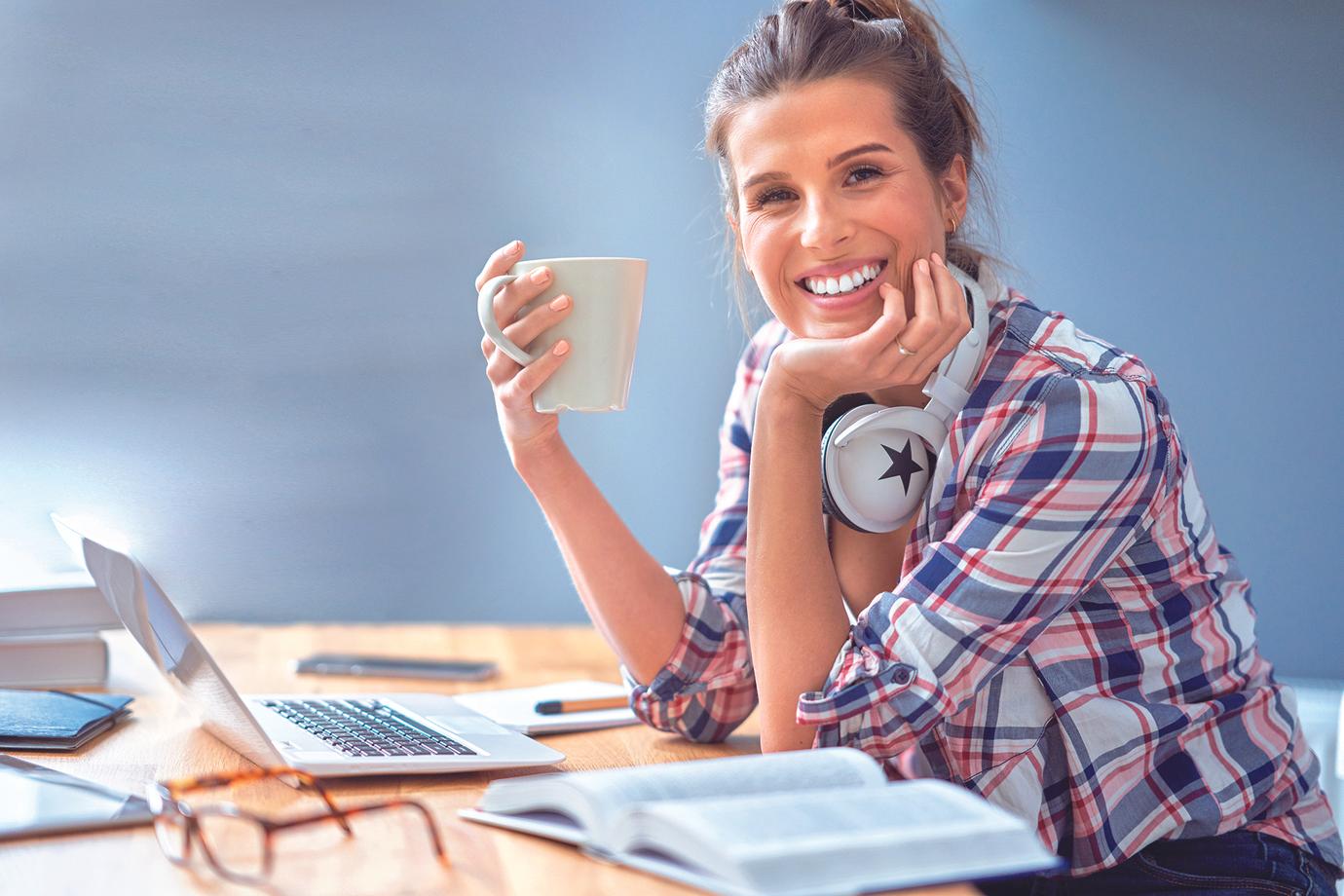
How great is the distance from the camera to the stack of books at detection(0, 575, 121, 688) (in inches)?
49.4

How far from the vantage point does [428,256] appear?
2.01 metres

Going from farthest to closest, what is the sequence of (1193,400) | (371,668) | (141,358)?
(1193,400), (141,358), (371,668)

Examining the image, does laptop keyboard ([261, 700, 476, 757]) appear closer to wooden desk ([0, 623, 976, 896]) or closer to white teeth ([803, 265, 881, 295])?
wooden desk ([0, 623, 976, 896])

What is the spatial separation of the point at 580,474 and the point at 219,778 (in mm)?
591

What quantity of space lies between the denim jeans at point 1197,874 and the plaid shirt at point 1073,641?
2 cm

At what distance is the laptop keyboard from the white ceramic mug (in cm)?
27

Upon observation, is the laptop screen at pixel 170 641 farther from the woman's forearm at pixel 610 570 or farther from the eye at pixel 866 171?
the eye at pixel 866 171

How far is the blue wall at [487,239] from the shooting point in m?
1.76

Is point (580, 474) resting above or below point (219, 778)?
above

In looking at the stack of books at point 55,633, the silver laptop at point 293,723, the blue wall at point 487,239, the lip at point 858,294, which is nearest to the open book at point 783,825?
the silver laptop at point 293,723

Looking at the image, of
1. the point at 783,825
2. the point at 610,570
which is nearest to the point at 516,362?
the point at 610,570

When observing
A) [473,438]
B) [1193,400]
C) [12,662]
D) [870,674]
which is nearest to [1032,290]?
[1193,400]

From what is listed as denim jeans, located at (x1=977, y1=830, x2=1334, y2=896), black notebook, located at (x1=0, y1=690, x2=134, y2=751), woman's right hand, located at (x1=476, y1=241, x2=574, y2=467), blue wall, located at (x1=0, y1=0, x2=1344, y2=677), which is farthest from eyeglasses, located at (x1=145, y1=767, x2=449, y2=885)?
blue wall, located at (x1=0, y1=0, x2=1344, y2=677)

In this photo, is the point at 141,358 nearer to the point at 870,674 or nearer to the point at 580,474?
the point at 580,474
